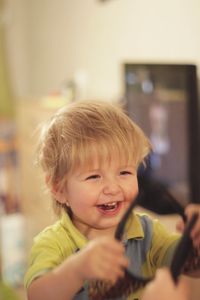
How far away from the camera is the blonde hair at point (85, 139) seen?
64 cm

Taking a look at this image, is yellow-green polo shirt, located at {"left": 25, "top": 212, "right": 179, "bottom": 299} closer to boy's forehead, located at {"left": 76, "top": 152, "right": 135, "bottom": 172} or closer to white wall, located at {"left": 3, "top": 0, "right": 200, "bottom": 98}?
boy's forehead, located at {"left": 76, "top": 152, "right": 135, "bottom": 172}

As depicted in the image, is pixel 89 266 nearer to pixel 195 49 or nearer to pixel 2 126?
pixel 195 49

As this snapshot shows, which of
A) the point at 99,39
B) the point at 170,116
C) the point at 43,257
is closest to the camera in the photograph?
the point at 43,257

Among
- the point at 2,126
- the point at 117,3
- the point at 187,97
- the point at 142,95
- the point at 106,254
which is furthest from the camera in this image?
the point at 2,126

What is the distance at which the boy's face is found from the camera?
0.63 metres

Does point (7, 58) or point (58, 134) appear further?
point (7, 58)

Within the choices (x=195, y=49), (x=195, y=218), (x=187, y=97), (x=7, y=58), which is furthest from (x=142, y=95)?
(x=7, y=58)

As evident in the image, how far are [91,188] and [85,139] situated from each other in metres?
0.07

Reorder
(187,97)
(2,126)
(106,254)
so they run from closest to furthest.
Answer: (106,254) → (187,97) → (2,126)

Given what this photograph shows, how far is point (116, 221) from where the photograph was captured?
64 centimetres

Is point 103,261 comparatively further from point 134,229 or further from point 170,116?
point 170,116

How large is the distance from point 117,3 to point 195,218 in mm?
1668

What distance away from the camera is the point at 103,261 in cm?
52

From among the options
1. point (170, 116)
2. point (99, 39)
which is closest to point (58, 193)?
point (170, 116)
